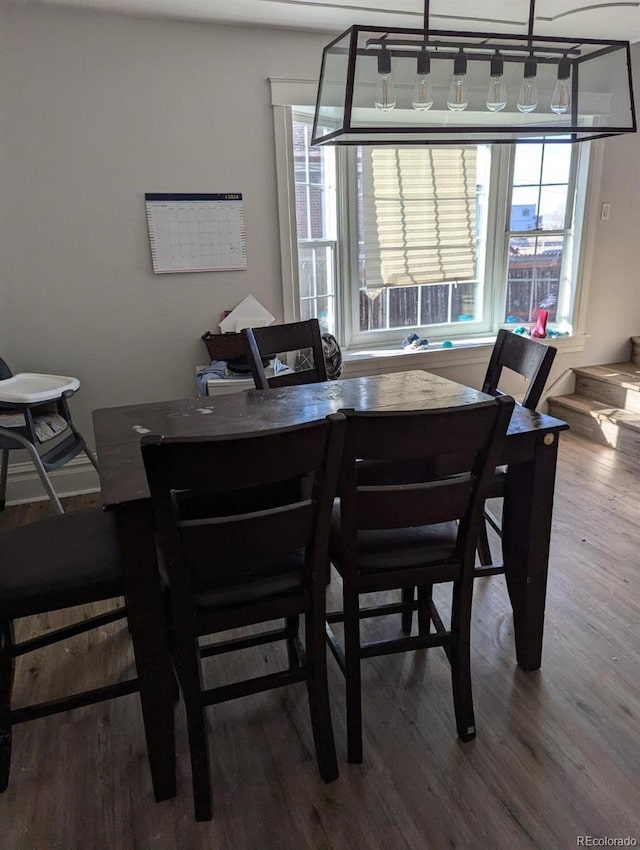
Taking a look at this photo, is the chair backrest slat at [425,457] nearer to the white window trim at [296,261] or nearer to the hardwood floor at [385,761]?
the hardwood floor at [385,761]

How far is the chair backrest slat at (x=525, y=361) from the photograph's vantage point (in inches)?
84.8

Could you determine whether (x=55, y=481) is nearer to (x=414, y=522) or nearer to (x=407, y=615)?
(x=407, y=615)

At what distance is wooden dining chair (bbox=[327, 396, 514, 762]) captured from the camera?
52.5 inches

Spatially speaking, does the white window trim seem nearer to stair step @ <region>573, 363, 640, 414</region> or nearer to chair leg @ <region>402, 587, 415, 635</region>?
stair step @ <region>573, 363, 640, 414</region>

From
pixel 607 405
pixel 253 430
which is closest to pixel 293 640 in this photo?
pixel 253 430

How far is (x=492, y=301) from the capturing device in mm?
4191

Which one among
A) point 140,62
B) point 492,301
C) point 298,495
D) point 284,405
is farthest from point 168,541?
point 492,301

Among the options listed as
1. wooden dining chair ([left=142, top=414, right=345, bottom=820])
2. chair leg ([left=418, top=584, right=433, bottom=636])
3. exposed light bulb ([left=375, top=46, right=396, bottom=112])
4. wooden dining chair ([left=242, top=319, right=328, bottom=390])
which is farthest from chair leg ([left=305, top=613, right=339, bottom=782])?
exposed light bulb ([left=375, top=46, right=396, bottom=112])

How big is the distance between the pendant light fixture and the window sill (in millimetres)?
1815

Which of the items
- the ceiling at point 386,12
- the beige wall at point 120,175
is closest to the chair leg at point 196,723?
the beige wall at point 120,175

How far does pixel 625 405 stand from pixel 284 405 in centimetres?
281

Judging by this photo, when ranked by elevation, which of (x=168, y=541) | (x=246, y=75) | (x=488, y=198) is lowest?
(x=168, y=541)

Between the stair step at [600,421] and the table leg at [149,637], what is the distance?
10.3ft

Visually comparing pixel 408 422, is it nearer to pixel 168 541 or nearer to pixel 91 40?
pixel 168 541
